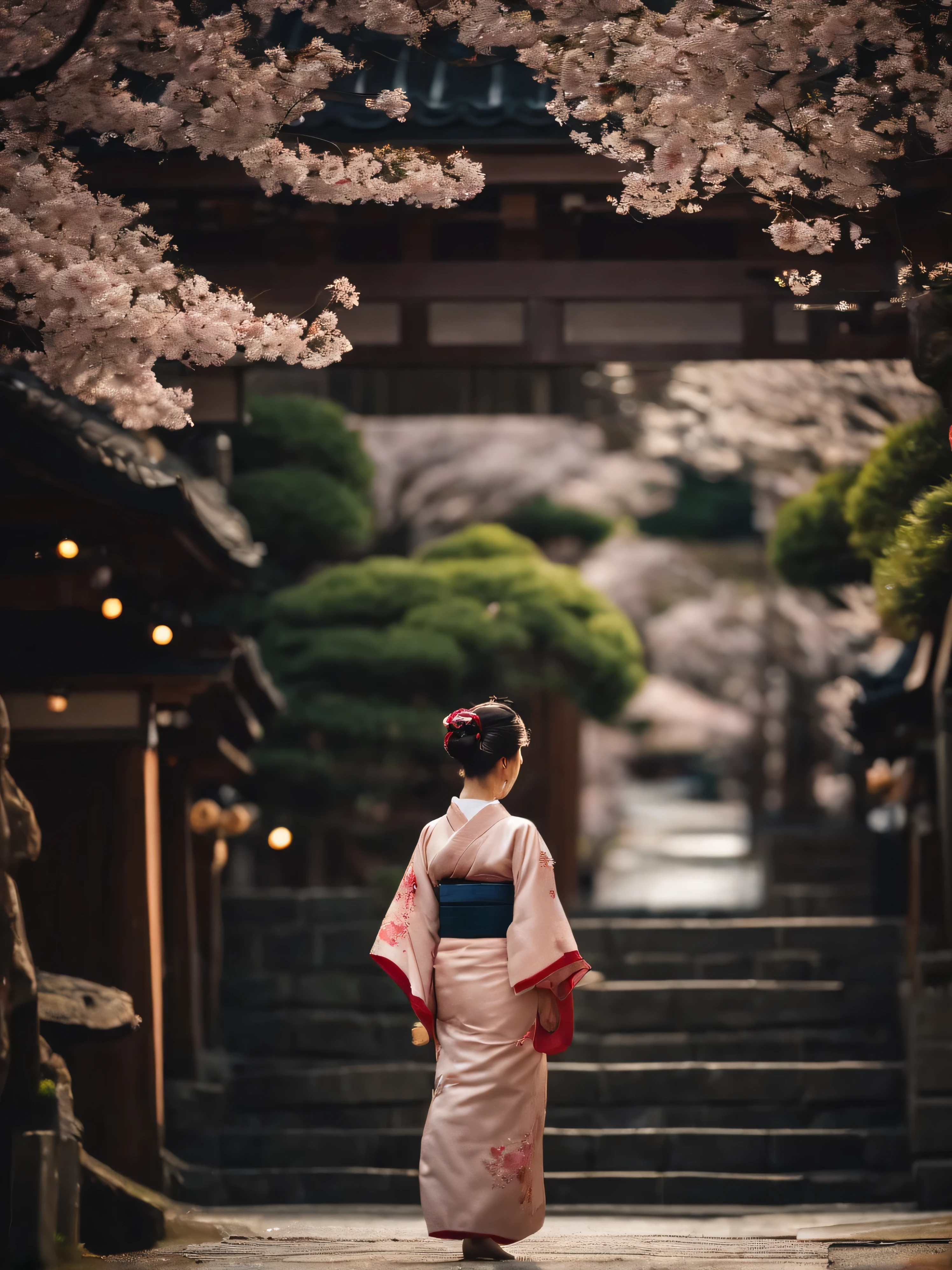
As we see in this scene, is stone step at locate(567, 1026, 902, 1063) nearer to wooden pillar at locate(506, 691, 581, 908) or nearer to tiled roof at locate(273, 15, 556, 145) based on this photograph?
wooden pillar at locate(506, 691, 581, 908)

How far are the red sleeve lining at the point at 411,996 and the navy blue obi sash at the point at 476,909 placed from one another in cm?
22

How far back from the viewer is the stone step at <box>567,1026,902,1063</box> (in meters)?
11.7

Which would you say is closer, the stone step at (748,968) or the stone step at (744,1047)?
the stone step at (744,1047)

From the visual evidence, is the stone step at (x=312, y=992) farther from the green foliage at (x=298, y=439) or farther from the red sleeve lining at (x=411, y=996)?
the red sleeve lining at (x=411, y=996)

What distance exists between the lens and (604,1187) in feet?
32.8

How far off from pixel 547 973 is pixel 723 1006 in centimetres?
712

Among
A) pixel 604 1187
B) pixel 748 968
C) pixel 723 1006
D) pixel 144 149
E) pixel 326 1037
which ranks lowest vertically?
pixel 604 1187

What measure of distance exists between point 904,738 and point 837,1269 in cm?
745

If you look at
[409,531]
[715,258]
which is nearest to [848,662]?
[409,531]

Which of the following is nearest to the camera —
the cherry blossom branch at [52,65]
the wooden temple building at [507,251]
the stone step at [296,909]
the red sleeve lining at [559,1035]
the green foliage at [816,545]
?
the cherry blossom branch at [52,65]

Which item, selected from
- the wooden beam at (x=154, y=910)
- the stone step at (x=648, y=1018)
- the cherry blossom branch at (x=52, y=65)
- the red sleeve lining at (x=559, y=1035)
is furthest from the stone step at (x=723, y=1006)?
the cherry blossom branch at (x=52, y=65)

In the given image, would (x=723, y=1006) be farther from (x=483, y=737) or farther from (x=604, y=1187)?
(x=483, y=737)

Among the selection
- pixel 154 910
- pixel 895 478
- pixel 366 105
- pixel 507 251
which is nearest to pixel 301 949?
pixel 154 910

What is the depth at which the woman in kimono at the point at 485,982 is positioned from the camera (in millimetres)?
5668
